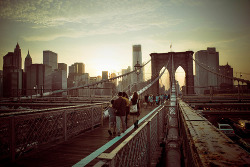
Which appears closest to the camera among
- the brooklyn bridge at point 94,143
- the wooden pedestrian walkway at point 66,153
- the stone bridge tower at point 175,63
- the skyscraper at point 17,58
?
the brooklyn bridge at point 94,143

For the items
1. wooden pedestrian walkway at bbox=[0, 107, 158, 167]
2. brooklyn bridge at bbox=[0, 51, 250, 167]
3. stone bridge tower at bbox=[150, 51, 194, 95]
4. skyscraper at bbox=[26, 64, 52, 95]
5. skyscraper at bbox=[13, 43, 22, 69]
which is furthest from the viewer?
skyscraper at bbox=[13, 43, 22, 69]

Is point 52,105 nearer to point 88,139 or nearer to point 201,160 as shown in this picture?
point 88,139

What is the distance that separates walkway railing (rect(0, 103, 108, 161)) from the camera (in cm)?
414

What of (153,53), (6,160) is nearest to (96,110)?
(6,160)


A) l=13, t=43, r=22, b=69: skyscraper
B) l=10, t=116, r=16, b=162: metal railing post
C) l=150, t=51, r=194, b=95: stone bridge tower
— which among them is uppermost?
l=13, t=43, r=22, b=69: skyscraper

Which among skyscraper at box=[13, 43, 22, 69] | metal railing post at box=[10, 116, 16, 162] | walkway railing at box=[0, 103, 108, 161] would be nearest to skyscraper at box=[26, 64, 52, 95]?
skyscraper at box=[13, 43, 22, 69]

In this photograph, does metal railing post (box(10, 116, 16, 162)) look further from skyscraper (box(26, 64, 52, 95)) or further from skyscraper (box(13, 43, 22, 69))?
skyscraper (box(13, 43, 22, 69))

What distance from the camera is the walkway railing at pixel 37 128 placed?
13.6 feet

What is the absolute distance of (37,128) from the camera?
16.6 feet

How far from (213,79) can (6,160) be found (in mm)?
140757

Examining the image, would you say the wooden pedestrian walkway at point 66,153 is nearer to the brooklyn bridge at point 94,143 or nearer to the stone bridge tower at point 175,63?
the brooklyn bridge at point 94,143

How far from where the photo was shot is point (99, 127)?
8.34 m

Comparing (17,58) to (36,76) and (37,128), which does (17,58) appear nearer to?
(36,76)

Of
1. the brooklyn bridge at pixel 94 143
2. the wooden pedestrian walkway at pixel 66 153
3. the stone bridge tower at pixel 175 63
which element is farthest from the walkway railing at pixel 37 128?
the stone bridge tower at pixel 175 63
